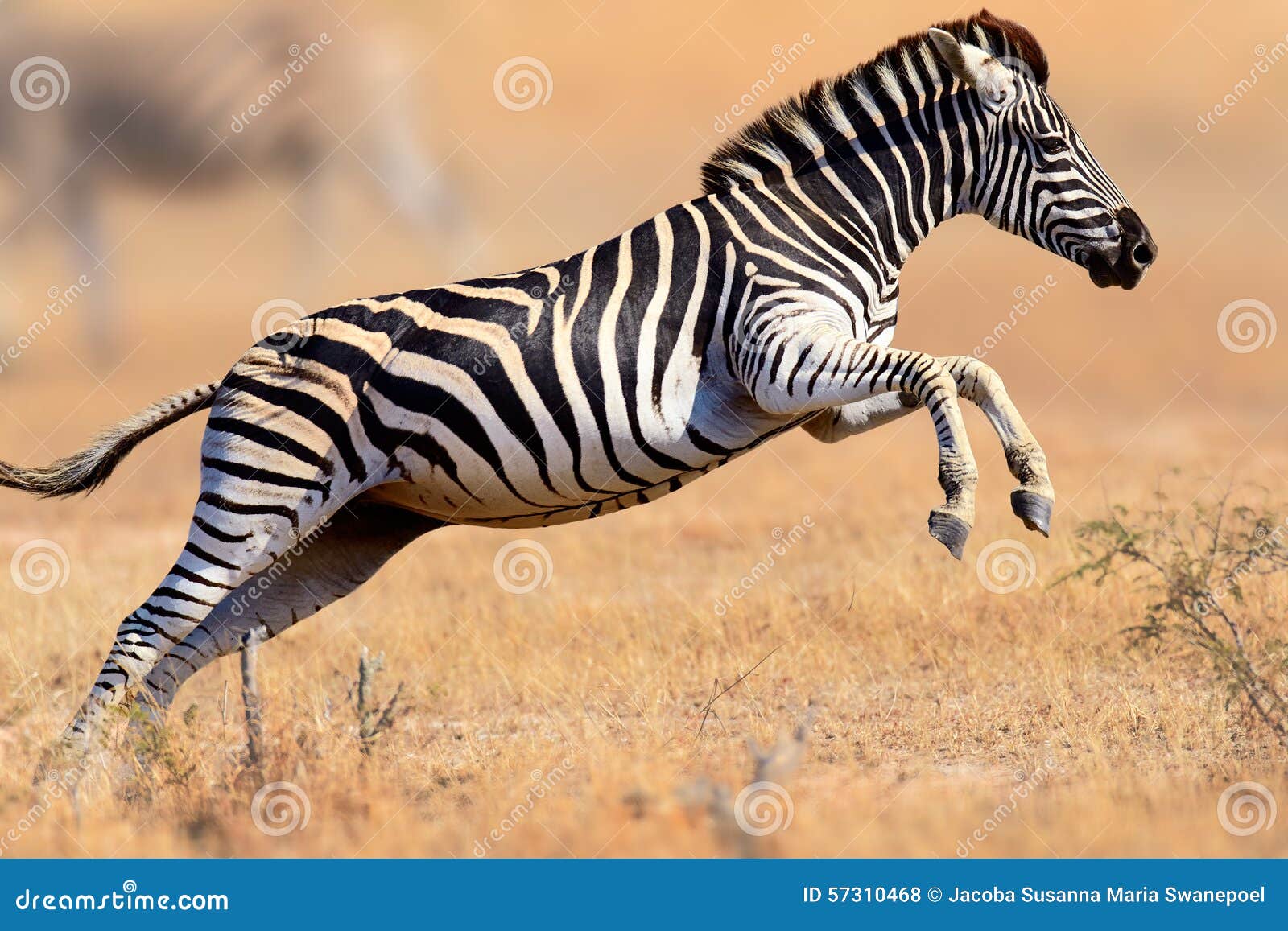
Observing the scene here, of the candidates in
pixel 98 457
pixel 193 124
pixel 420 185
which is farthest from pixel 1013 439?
pixel 193 124

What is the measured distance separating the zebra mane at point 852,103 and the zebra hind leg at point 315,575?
7.65ft

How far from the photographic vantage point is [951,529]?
520 cm

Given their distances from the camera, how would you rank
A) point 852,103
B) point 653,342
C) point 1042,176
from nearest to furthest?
1. point 653,342
2. point 1042,176
3. point 852,103

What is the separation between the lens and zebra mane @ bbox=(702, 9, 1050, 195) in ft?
21.0

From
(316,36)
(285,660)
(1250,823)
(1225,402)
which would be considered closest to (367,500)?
(285,660)

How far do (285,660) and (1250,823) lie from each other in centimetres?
597

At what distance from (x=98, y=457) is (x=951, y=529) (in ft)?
13.6

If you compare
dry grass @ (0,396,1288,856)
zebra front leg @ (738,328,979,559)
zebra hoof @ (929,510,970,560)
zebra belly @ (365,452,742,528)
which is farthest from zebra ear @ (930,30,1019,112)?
dry grass @ (0,396,1288,856)

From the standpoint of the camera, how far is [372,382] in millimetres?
6062

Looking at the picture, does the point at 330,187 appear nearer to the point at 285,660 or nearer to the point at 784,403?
the point at 285,660

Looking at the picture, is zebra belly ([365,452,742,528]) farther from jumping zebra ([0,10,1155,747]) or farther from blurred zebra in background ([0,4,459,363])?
blurred zebra in background ([0,4,459,363])

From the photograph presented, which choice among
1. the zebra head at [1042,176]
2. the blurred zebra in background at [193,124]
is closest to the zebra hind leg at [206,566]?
the zebra head at [1042,176]

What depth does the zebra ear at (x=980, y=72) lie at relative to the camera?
620 centimetres

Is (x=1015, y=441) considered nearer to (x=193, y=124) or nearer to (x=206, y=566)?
(x=206, y=566)
